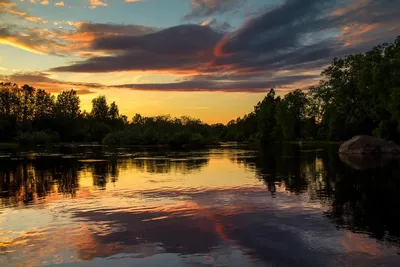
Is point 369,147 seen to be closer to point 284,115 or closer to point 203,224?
point 203,224

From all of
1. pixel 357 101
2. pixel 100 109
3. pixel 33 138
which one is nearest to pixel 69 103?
pixel 100 109

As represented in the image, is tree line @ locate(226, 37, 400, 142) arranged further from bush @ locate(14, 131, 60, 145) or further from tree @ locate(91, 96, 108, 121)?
tree @ locate(91, 96, 108, 121)

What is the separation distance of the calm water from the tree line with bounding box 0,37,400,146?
35310mm

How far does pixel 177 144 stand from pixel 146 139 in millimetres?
15668

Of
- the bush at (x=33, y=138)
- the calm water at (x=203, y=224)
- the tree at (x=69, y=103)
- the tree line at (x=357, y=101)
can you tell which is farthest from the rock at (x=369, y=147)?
the tree at (x=69, y=103)

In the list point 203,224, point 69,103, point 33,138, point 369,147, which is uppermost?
point 69,103

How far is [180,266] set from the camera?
9055 millimetres

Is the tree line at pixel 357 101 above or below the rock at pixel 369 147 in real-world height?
above

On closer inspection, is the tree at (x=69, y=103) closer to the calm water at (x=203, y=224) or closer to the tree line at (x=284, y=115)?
the tree line at (x=284, y=115)

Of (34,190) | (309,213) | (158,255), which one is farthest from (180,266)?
(34,190)

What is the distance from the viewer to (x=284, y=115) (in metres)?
129

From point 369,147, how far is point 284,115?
7962cm

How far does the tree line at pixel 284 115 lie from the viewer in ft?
194

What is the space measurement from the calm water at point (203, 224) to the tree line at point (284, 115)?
3531cm
